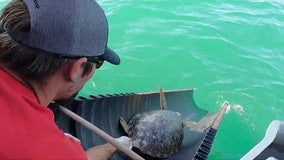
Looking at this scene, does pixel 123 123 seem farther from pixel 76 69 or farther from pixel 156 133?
pixel 76 69

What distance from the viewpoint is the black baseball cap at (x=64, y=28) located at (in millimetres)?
1538

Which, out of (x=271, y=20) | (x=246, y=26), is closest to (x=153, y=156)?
(x=246, y=26)

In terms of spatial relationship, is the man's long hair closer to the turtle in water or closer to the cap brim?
the cap brim

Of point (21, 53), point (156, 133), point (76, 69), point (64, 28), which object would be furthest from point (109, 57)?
point (156, 133)

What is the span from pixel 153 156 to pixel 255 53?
15.4 feet

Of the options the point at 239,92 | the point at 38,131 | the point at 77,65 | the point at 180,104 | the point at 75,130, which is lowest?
the point at 239,92

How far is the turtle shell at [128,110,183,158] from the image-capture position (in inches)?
150

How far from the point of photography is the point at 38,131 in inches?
55.8

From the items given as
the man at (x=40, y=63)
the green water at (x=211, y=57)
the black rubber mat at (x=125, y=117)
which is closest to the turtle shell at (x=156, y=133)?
the black rubber mat at (x=125, y=117)

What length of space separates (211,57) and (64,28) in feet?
19.9

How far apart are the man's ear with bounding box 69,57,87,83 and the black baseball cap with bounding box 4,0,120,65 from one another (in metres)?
0.03

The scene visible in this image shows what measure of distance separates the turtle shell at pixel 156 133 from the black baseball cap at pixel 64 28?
226 cm

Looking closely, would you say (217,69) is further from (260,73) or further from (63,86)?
(63,86)

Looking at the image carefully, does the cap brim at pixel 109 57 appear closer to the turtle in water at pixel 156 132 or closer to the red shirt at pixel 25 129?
the red shirt at pixel 25 129
